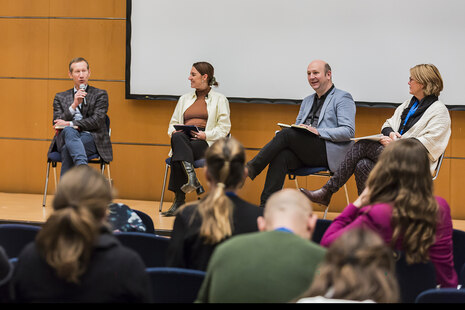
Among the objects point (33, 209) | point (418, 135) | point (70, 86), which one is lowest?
point (33, 209)

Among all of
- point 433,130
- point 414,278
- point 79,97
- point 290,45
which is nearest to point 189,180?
point 79,97

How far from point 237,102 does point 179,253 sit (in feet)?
12.6

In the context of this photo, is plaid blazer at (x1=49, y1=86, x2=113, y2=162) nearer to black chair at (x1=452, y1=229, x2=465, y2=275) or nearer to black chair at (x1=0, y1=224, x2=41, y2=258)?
black chair at (x1=0, y1=224, x2=41, y2=258)

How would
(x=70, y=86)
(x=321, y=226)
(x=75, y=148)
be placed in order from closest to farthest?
(x=321, y=226), (x=75, y=148), (x=70, y=86)

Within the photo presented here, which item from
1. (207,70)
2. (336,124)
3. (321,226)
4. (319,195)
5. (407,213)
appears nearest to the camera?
(407,213)

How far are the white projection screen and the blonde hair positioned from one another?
0.79 meters

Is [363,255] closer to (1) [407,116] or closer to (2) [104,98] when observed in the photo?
(1) [407,116]

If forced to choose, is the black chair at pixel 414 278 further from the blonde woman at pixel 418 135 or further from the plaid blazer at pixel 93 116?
the plaid blazer at pixel 93 116

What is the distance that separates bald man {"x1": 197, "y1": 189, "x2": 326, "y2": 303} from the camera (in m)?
1.64

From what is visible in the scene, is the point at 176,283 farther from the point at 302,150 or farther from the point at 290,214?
Answer: the point at 302,150

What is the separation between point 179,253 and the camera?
2160 millimetres

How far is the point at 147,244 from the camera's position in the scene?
233 centimetres

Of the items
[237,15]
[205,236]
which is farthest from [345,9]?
[205,236]

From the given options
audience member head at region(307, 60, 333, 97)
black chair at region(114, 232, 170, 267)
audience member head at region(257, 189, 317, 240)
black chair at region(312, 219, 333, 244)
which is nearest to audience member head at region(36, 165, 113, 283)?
audience member head at region(257, 189, 317, 240)
